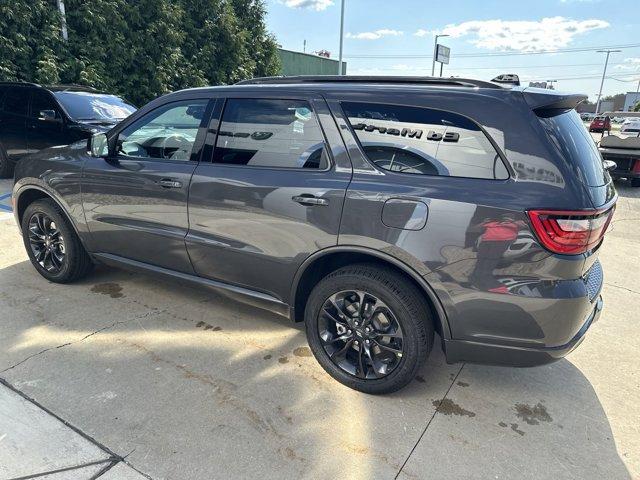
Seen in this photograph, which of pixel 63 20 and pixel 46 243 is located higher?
pixel 63 20

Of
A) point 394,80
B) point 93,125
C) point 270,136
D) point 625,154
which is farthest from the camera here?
point 625,154

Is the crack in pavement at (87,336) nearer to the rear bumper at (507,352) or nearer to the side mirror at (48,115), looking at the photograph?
the rear bumper at (507,352)

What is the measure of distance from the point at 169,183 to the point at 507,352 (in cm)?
234

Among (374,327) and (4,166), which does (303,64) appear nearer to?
(4,166)

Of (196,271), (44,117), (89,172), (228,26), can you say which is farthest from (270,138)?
(228,26)

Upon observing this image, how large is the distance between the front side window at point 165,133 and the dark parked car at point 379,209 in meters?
0.01

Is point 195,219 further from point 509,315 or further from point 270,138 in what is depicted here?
point 509,315

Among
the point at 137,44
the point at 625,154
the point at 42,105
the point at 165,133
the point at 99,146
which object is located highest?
the point at 137,44

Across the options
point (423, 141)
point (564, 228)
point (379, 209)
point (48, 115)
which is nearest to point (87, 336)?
point (379, 209)

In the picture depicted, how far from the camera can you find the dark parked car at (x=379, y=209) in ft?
6.97

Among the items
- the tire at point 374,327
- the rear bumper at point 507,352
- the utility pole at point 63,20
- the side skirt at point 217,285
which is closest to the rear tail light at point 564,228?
the rear bumper at point 507,352

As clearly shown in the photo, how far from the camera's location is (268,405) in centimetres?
253

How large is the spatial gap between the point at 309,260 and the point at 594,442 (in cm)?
178

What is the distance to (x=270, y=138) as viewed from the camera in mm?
2799
